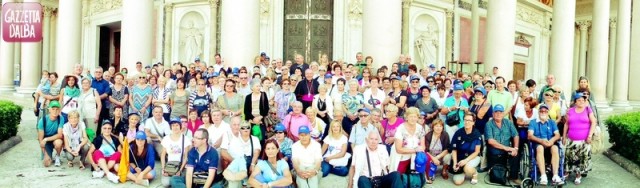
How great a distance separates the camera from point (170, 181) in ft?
28.2

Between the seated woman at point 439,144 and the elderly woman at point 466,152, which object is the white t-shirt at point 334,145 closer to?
the seated woman at point 439,144

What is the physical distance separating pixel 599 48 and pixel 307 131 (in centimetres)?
1965

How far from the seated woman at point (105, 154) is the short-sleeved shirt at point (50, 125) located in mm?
1085

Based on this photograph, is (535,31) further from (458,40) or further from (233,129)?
(233,129)

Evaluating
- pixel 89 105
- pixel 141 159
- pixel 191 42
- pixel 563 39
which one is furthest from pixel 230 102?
pixel 191 42

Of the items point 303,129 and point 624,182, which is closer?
point 303,129

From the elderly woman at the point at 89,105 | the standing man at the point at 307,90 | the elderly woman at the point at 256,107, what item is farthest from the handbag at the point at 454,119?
the elderly woman at the point at 89,105

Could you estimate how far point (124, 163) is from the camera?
352 inches

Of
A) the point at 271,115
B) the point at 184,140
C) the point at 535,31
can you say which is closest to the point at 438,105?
the point at 271,115

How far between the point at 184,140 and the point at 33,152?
4.03 m

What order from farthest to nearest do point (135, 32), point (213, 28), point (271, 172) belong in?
point (213, 28), point (135, 32), point (271, 172)

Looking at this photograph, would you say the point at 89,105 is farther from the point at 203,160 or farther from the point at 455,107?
the point at 455,107

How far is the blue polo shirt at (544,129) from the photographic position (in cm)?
900

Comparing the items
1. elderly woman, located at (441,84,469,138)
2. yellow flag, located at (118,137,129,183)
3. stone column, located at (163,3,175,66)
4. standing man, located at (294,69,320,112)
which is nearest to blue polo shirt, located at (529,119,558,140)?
elderly woman, located at (441,84,469,138)
